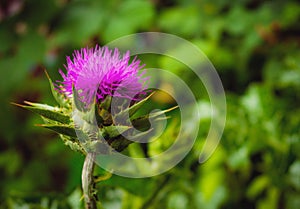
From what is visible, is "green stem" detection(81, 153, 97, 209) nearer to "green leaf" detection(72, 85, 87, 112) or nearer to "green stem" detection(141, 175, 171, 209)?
"green leaf" detection(72, 85, 87, 112)

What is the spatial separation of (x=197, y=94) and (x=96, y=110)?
4.10 ft

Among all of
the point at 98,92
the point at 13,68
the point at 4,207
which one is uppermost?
the point at 13,68

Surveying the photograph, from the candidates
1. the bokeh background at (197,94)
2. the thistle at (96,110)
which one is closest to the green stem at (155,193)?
the bokeh background at (197,94)

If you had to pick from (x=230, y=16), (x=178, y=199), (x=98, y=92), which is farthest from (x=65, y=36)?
(x=98, y=92)

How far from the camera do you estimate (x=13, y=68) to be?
184 cm

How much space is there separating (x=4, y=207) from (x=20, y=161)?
46.9 inches

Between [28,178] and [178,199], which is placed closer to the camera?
[178,199]

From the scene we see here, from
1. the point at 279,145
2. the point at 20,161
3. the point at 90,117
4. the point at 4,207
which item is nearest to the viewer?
the point at 90,117

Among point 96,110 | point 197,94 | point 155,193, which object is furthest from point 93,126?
point 197,94

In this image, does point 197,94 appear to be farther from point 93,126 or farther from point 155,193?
point 93,126

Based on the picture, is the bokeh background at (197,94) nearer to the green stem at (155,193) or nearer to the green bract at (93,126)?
the green stem at (155,193)

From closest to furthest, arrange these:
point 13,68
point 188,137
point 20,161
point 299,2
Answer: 1. point 188,137
2. point 13,68
3. point 299,2
4. point 20,161

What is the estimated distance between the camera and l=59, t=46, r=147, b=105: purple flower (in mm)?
757

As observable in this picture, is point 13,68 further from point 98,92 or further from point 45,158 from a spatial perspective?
point 98,92
